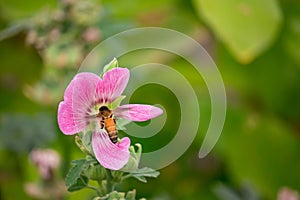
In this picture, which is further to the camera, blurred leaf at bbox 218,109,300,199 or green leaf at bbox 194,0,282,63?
blurred leaf at bbox 218,109,300,199

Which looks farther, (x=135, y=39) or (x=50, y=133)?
(x=135, y=39)

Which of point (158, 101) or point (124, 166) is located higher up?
point (124, 166)

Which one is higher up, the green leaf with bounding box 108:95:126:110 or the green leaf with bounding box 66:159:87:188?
the green leaf with bounding box 108:95:126:110

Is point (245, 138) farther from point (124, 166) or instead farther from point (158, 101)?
point (124, 166)

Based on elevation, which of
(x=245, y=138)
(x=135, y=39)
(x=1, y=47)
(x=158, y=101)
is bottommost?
(x=245, y=138)

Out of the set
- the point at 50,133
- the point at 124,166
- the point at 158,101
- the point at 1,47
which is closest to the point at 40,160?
the point at 50,133

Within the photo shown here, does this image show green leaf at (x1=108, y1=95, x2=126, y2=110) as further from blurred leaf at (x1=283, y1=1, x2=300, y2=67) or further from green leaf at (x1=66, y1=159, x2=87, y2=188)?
blurred leaf at (x1=283, y1=1, x2=300, y2=67)

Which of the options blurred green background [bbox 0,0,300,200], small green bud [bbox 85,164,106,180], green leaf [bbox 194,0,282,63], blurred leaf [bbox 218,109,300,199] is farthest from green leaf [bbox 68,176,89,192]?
blurred leaf [bbox 218,109,300,199]

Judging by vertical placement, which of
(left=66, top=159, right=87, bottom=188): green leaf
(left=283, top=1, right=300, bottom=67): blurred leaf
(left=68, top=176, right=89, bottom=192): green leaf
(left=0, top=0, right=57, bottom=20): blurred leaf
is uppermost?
(left=0, top=0, right=57, bottom=20): blurred leaf
